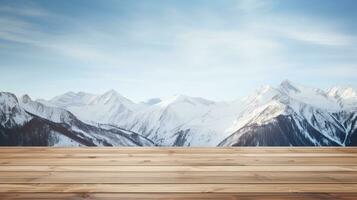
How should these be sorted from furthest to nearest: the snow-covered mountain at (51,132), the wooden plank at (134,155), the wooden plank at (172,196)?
the snow-covered mountain at (51,132) → the wooden plank at (134,155) → the wooden plank at (172,196)

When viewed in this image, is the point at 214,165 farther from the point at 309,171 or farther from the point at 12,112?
the point at 12,112

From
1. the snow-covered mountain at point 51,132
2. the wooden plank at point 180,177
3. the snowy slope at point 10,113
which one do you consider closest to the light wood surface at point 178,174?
the wooden plank at point 180,177

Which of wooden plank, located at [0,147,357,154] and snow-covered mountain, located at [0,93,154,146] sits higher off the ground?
wooden plank, located at [0,147,357,154]

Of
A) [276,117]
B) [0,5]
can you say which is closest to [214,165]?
[0,5]

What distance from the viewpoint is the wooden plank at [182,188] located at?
243 centimetres

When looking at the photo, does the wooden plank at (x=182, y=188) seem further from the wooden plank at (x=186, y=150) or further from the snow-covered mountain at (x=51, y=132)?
the snow-covered mountain at (x=51, y=132)

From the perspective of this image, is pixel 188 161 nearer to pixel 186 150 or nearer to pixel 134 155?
pixel 134 155

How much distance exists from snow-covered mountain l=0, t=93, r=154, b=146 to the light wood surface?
117063 mm

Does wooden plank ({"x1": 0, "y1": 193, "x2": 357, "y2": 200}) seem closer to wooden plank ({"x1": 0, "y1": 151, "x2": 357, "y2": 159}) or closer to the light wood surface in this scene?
the light wood surface

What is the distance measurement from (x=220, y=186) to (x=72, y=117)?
184m

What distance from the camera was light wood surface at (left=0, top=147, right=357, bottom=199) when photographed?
2.37 meters

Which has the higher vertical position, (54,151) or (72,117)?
(54,151)

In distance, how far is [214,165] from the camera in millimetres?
3520

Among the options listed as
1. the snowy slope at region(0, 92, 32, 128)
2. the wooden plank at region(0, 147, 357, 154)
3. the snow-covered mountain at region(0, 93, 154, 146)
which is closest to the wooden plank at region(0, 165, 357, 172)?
the wooden plank at region(0, 147, 357, 154)
